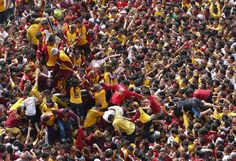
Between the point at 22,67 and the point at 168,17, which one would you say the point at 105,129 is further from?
the point at 168,17

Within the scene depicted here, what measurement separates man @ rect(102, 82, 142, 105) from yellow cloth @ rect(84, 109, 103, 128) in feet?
2.37

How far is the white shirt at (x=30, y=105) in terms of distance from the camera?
77.7 ft

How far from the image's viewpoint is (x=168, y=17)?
3131cm

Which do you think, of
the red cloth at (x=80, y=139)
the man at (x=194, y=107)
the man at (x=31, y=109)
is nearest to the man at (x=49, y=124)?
the man at (x=31, y=109)

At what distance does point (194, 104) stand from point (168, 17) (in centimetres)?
749

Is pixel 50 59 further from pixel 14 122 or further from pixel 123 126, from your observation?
pixel 123 126

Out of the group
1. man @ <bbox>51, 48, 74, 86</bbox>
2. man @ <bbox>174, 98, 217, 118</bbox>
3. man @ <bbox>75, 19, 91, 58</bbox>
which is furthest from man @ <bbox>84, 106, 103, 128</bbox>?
man @ <bbox>75, 19, 91, 58</bbox>

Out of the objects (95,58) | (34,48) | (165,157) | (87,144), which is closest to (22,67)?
(34,48)

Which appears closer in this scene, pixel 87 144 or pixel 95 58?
pixel 87 144

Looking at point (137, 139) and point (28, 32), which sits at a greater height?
point (28, 32)

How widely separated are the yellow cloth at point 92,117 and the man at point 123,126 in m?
0.46

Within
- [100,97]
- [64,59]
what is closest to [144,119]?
[100,97]

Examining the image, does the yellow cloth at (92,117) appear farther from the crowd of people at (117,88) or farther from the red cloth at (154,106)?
the red cloth at (154,106)

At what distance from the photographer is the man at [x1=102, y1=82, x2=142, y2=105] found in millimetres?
24641
